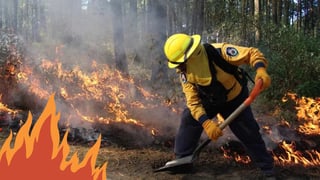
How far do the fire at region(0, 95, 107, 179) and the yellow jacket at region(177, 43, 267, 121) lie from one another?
2.02 metres

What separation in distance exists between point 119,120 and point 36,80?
9.39 feet

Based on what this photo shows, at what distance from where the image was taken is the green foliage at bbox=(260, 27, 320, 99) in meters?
8.70

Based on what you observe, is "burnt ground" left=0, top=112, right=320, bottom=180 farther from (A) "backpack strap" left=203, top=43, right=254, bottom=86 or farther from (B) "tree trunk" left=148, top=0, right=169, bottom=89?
(B) "tree trunk" left=148, top=0, right=169, bottom=89

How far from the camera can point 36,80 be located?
342 inches

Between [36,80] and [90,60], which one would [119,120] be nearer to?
[36,80]

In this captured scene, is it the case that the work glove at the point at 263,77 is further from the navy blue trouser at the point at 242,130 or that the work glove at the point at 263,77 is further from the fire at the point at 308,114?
the fire at the point at 308,114

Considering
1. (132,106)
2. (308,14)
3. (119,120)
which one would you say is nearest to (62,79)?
(132,106)

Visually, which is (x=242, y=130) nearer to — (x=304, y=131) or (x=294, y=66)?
(x=304, y=131)

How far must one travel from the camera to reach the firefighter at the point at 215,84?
429 centimetres

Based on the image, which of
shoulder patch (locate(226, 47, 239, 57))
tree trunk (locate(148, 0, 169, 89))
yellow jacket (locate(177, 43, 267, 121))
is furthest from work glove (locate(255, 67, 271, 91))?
tree trunk (locate(148, 0, 169, 89))

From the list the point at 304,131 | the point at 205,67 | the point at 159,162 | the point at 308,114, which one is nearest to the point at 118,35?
the point at 308,114

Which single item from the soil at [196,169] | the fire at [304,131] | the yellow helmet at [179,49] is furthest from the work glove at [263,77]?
the fire at [304,131]

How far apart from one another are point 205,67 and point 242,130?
0.91 meters

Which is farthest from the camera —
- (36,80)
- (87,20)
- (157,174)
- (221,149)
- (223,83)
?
(87,20)
